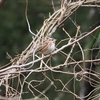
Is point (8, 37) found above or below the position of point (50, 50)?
above

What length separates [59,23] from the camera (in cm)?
193

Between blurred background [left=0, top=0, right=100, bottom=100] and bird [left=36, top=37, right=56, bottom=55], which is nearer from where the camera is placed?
bird [left=36, top=37, right=56, bottom=55]

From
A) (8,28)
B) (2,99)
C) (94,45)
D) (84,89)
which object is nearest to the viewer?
(2,99)

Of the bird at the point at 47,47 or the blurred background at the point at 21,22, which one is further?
the blurred background at the point at 21,22

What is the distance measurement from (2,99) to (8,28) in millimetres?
3649

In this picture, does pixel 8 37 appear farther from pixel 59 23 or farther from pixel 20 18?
pixel 59 23

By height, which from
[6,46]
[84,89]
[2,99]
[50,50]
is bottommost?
[2,99]

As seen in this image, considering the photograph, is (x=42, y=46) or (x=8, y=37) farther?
(x=8, y=37)

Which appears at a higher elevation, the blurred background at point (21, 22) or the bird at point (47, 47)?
the blurred background at point (21, 22)

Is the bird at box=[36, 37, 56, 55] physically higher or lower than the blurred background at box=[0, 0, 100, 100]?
lower

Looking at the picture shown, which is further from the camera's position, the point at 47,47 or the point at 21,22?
the point at 21,22

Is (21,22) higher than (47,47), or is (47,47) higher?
(21,22)

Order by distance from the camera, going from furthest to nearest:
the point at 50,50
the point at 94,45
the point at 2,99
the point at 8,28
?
the point at 8,28
the point at 94,45
the point at 50,50
the point at 2,99

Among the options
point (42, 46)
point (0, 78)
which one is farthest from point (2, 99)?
point (42, 46)
